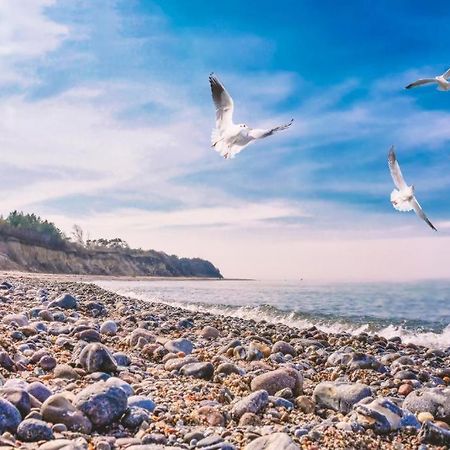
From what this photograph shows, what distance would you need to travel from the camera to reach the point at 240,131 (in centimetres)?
857

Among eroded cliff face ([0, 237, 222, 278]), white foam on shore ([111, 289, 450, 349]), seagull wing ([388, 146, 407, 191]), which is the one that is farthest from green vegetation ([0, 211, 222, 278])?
seagull wing ([388, 146, 407, 191])

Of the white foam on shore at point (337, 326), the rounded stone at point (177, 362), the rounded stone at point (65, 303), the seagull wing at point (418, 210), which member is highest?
the seagull wing at point (418, 210)

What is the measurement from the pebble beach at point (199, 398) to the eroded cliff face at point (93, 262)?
53.7 meters

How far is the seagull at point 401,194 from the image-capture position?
1140 centimetres

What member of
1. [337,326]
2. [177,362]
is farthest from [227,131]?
[337,326]

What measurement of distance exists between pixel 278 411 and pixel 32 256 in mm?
64607

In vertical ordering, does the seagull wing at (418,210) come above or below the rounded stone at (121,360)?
above

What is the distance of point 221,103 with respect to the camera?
9.11m

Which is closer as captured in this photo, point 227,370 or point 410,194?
point 227,370

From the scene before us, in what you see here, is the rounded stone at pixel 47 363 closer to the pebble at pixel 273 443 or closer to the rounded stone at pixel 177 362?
the rounded stone at pixel 177 362

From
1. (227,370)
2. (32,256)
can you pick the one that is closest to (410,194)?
(227,370)

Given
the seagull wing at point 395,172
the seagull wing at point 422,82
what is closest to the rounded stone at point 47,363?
the seagull wing at point 422,82

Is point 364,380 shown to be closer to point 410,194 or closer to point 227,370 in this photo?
point 227,370

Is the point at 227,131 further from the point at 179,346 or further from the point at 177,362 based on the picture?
the point at 177,362
